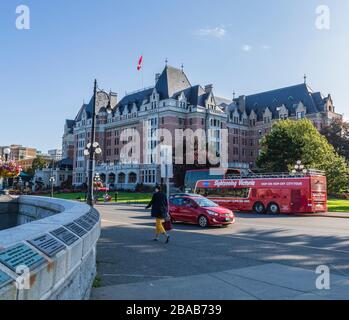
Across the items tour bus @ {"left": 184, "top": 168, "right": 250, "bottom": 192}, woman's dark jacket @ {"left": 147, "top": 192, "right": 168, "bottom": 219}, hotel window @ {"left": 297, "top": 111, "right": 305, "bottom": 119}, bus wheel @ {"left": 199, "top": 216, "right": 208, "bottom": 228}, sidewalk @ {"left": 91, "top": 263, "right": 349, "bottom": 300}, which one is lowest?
bus wheel @ {"left": 199, "top": 216, "right": 208, "bottom": 228}

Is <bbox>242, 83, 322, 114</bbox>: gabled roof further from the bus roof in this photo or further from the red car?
the red car

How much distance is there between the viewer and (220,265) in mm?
9164

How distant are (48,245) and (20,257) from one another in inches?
24.4

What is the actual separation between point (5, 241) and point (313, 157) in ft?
190

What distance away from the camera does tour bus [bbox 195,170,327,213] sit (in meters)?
28.7

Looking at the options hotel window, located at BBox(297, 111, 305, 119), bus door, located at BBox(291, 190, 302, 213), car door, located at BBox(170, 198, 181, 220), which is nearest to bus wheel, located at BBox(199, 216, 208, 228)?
car door, located at BBox(170, 198, 181, 220)

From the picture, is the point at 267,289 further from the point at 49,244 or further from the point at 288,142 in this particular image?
the point at 288,142

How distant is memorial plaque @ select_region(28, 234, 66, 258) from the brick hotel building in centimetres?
7266

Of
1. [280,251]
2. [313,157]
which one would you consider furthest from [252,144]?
[280,251]

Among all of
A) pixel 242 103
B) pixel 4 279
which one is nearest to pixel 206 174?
pixel 4 279

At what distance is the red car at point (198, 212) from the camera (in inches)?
707

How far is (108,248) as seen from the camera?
1153cm

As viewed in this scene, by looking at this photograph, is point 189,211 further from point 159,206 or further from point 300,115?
point 300,115

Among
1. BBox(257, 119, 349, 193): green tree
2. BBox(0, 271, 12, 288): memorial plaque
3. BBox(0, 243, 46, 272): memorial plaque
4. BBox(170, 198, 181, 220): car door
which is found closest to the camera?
BBox(0, 271, 12, 288): memorial plaque
